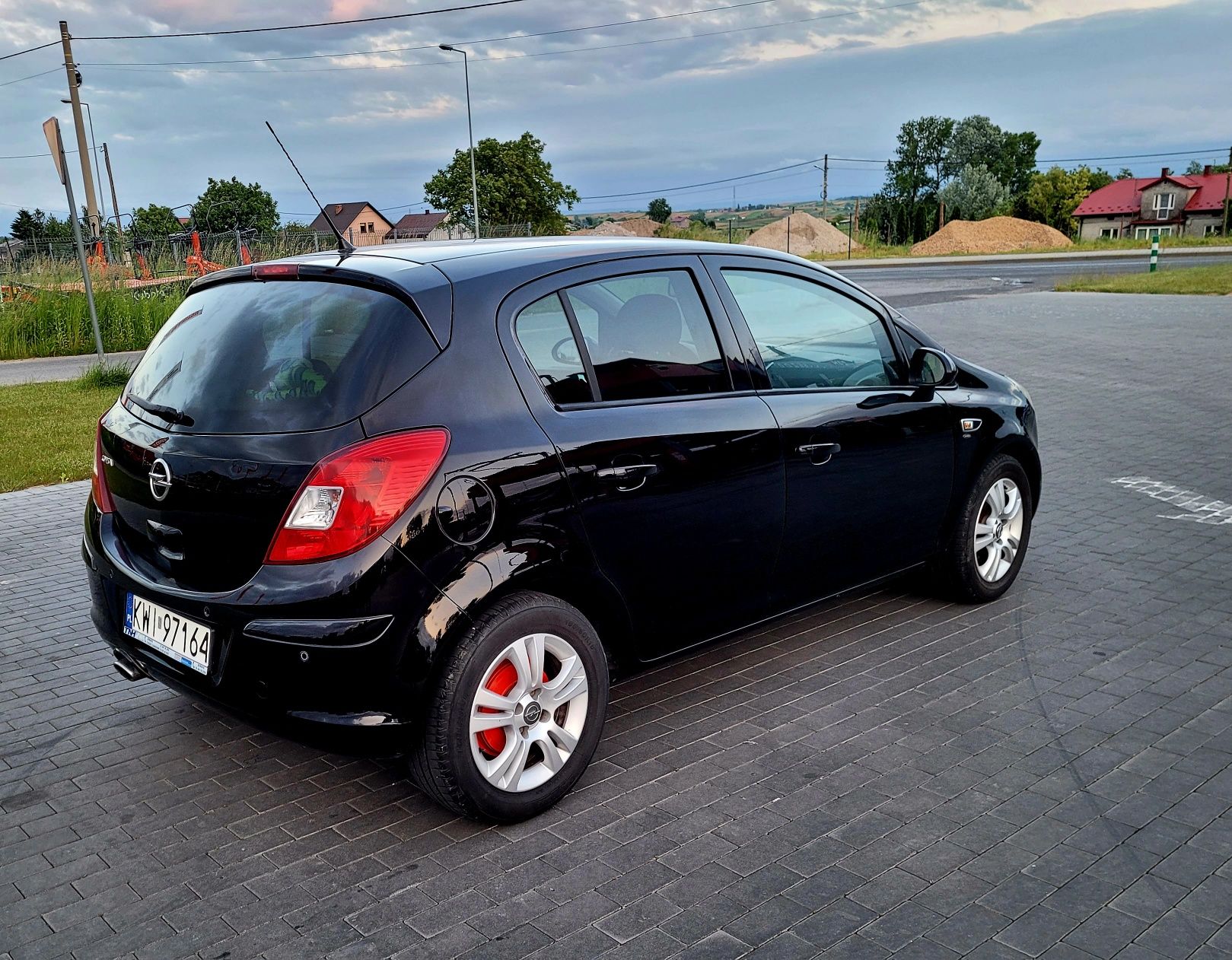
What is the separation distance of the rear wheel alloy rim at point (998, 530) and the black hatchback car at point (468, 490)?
1.07 metres

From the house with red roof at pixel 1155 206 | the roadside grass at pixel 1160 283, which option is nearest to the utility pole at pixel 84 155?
the roadside grass at pixel 1160 283

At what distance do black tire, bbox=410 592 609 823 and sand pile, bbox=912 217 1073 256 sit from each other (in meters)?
55.0

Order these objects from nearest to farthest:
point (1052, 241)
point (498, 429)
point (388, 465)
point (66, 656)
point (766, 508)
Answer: point (388, 465) → point (498, 429) → point (766, 508) → point (66, 656) → point (1052, 241)

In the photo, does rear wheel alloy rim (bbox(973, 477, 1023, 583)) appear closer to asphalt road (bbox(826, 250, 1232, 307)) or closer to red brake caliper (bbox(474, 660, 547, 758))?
red brake caliper (bbox(474, 660, 547, 758))

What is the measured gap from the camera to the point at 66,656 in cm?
491

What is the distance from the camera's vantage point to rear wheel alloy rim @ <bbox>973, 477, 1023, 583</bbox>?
5.16 metres

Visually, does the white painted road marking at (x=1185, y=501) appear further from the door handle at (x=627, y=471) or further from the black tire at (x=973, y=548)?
the door handle at (x=627, y=471)

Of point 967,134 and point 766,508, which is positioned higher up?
point 967,134

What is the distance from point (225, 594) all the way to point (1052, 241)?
199ft

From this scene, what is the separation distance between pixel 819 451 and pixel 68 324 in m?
17.0

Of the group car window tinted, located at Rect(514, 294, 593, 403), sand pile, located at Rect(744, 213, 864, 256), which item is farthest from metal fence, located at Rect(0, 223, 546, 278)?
sand pile, located at Rect(744, 213, 864, 256)

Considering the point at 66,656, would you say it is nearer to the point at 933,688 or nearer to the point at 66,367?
the point at 933,688

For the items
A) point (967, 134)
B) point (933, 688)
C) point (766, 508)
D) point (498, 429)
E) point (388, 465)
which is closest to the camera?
point (388, 465)

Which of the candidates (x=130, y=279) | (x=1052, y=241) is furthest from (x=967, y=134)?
(x=130, y=279)
